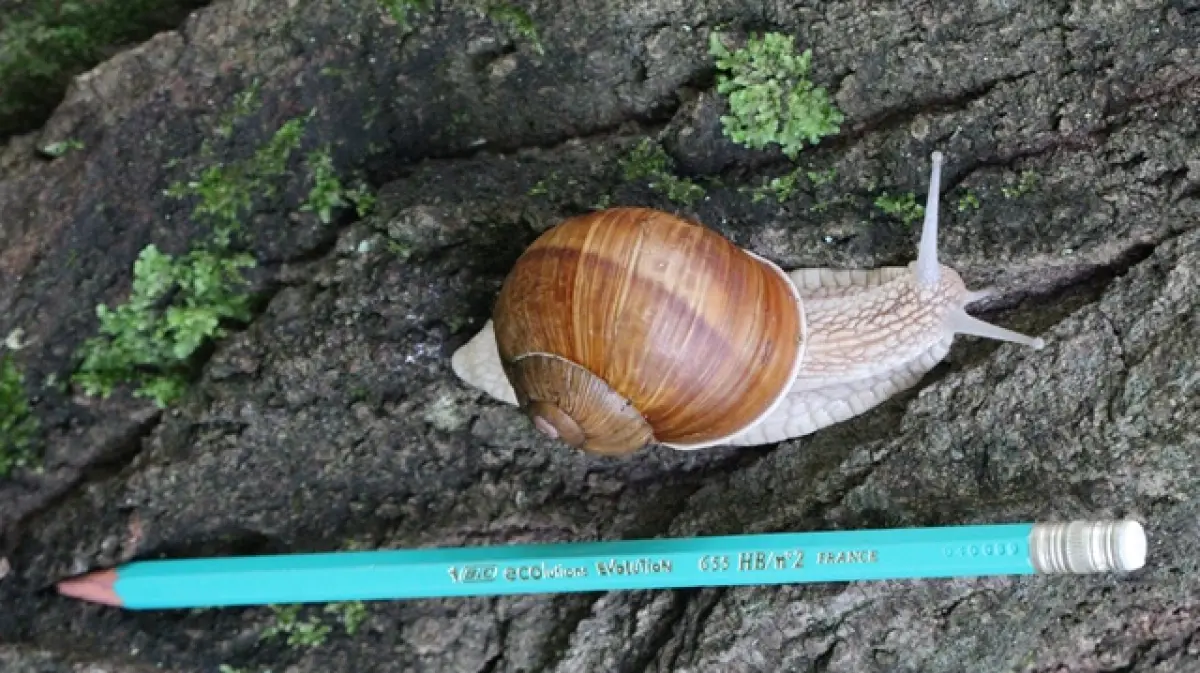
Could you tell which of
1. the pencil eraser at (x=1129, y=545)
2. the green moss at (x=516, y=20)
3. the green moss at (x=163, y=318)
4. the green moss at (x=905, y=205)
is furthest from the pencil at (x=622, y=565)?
the green moss at (x=516, y=20)

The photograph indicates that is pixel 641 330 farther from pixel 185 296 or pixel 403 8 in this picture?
A: pixel 185 296

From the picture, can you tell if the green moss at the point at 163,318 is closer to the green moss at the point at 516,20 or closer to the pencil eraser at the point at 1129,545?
the green moss at the point at 516,20

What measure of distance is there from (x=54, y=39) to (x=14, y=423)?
0.71 m

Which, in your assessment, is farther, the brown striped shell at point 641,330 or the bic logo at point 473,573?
the bic logo at point 473,573

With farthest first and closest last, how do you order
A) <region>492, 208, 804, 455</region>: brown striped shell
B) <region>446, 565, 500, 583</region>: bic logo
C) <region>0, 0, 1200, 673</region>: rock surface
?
1. <region>446, 565, 500, 583</region>: bic logo
2. <region>0, 0, 1200, 673</region>: rock surface
3. <region>492, 208, 804, 455</region>: brown striped shell

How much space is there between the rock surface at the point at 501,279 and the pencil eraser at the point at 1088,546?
0.07 metres

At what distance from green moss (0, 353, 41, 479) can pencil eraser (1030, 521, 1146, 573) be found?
178 cm

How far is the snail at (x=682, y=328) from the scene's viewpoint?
1.82 m

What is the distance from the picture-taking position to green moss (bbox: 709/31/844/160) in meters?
2.05

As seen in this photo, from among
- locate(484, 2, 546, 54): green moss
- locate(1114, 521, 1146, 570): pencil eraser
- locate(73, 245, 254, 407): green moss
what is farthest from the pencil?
locate(484, 2, 546, 54): green moss

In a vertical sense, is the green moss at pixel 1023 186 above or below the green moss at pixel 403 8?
below

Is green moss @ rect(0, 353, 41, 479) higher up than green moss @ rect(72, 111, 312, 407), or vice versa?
green moss @ rect(72, 111, 312, 407)

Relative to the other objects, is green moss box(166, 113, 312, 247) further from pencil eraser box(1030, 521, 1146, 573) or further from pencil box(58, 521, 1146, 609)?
pencil eraser box(1030, 521, 1146, 573)

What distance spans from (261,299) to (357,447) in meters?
0.33
